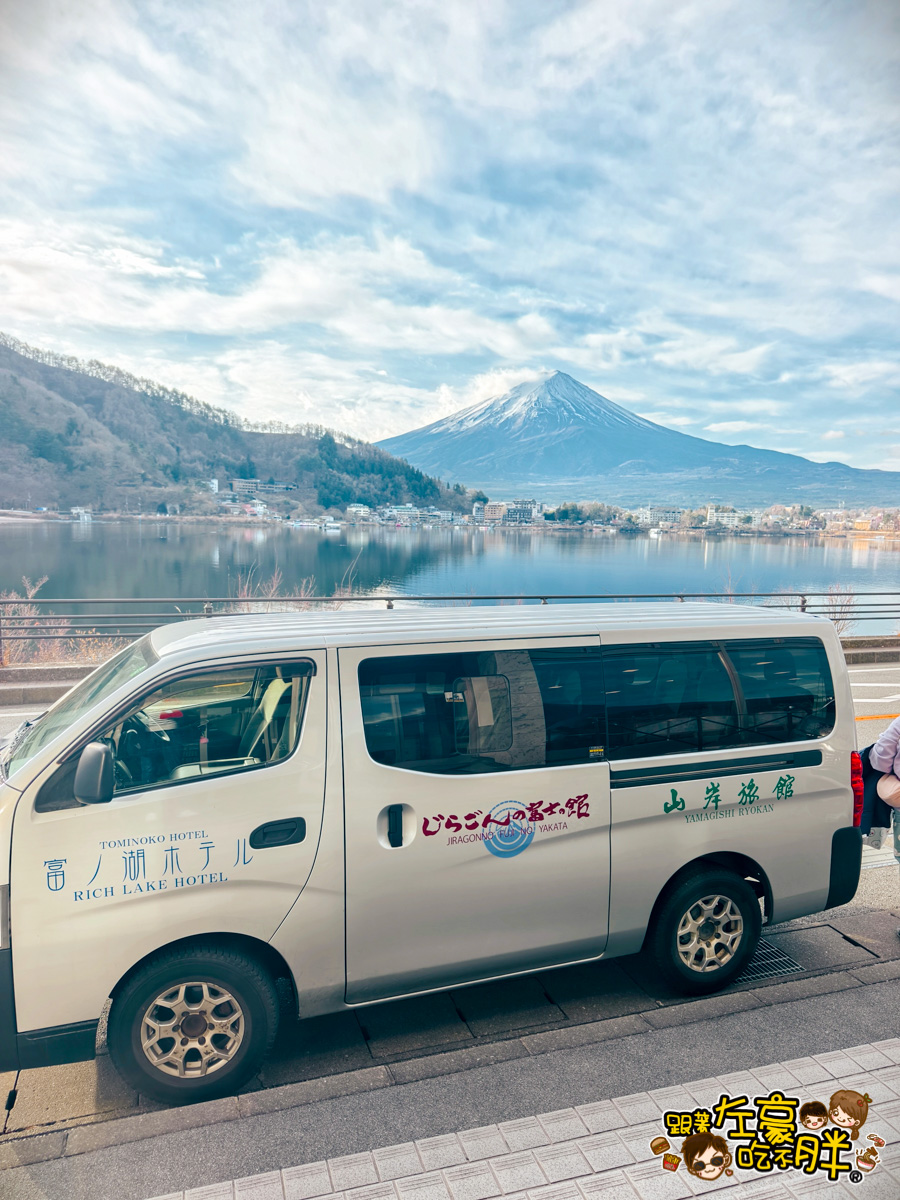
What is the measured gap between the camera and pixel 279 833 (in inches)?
118

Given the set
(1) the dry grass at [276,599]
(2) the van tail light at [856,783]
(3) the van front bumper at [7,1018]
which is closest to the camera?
(3) the van front bumper at [7,1018]

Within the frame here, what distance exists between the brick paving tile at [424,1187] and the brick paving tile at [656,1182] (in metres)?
0.64

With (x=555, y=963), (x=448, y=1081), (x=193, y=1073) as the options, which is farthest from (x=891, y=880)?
(x=193, y=1073)

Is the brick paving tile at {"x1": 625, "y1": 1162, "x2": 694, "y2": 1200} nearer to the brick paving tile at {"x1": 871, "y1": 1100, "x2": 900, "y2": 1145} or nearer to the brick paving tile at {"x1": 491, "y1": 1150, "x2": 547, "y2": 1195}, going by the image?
the brick paving tile at {"x1": 491, "y1": 1150, "x2": 547, "y2": 1195}

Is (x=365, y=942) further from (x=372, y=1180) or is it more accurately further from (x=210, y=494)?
(x=210, y=494)

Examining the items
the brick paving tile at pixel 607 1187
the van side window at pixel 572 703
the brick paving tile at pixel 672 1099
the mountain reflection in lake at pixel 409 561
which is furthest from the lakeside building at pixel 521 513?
the brick paving tile at pixel 607 1187

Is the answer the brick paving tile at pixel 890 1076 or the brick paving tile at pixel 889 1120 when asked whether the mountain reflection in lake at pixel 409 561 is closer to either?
the brick paving tile at pixel 890 1076

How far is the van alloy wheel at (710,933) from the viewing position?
12.5 feet

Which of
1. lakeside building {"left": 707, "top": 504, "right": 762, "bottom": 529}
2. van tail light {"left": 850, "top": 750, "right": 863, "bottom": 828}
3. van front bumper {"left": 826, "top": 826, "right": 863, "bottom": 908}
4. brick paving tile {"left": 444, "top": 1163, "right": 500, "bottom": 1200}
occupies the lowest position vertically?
brick paving tile {"left": 444, "top": 1163, "right": 500, "bottom": 1200}

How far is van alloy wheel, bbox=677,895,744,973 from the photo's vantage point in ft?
12.5

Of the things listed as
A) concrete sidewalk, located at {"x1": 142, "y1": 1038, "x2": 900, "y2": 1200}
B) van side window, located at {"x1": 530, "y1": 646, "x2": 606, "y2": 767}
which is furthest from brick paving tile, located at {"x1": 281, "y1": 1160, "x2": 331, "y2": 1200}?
van side window, located at {"x1": 530, "y1": 646, "x2": 606, "y2": 767}

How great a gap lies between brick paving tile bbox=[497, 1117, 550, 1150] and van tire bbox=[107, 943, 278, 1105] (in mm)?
992

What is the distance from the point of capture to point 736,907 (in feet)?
12.7

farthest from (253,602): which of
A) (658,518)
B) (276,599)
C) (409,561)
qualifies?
(658,518)
